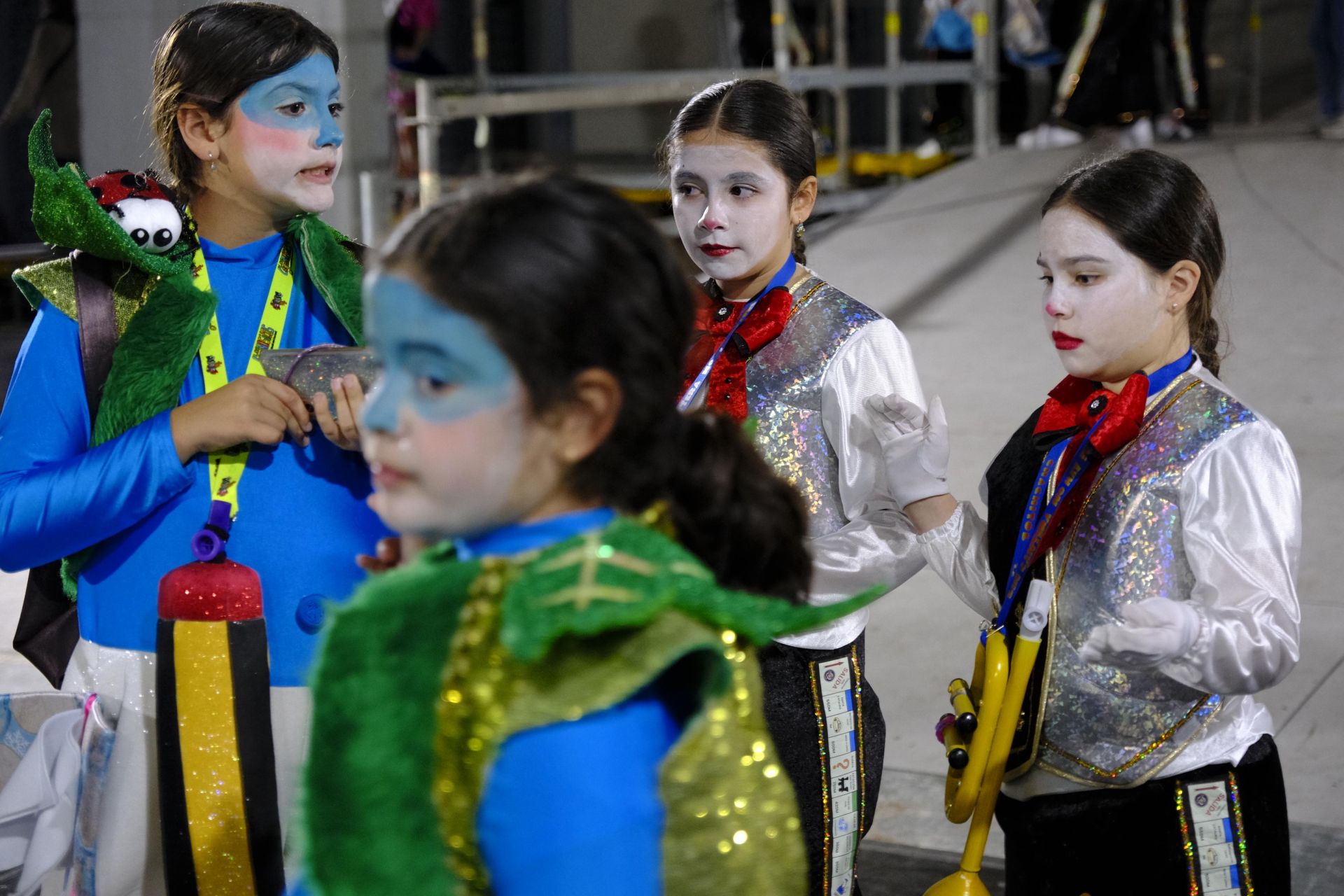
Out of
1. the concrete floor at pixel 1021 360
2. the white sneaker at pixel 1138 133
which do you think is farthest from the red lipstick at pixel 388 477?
the white sneaker at pixel 1138 133

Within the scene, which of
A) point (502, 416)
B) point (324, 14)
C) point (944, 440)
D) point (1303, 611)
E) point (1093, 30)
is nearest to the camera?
point (502, 416)

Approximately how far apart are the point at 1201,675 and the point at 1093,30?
789 centimetres

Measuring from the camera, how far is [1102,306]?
2008mm

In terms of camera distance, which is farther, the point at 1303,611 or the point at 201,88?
the point at 1303,611

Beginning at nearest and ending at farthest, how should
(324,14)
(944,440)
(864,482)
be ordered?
(944,440) → (864,482) → (324,14)

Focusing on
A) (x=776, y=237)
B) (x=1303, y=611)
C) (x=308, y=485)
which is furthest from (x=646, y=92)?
(x=308, y=485)

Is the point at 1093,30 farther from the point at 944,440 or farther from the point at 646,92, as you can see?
the point at 944,440

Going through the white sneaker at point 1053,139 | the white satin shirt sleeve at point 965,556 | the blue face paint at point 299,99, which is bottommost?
the white satin shirt sleeve at point 965,556

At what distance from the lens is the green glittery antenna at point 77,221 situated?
194cm

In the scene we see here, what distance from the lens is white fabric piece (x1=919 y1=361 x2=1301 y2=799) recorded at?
178cm

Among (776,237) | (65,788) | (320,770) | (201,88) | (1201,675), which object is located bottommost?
(65,788)

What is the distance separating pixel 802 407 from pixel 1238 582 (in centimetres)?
75

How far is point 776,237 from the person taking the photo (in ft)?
7.85

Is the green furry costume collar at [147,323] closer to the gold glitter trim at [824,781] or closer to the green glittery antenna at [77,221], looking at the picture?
the green glittery antenna at [77,221]
